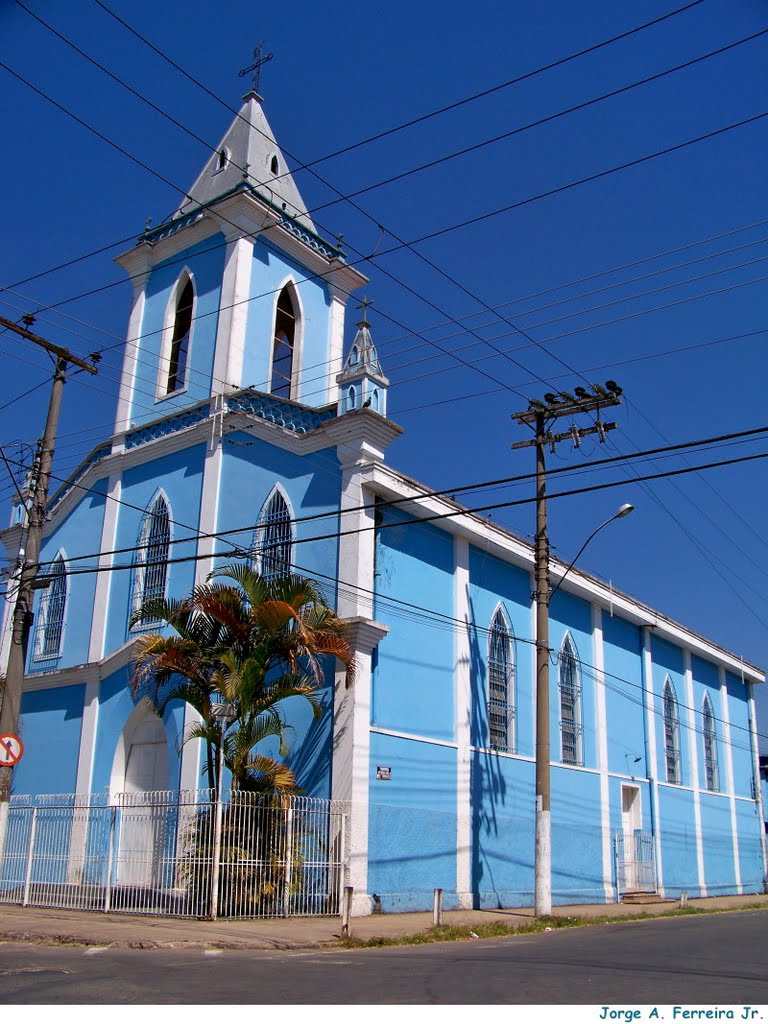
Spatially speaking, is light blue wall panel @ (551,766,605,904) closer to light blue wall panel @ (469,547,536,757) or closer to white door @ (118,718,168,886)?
light blue wall panel @ (469,547,536,757)

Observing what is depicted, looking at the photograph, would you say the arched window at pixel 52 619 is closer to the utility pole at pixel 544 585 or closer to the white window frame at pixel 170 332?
the white window frame at pixel 170 332

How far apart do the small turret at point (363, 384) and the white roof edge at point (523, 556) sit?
121cm

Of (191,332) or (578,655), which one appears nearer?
(191,332)

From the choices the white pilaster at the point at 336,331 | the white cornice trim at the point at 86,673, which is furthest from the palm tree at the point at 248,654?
the white pilaster at the point at 336,331

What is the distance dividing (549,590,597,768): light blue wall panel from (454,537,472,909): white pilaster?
4.04 m

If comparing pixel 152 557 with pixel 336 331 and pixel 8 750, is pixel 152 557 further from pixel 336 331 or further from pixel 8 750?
pixel 336 331

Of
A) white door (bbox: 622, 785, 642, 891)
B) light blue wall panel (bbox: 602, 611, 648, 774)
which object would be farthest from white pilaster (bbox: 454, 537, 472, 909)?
white door (bbox: 622, 785, 642, 891)

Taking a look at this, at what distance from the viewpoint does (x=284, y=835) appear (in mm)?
15602

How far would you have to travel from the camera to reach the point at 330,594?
18.3 m

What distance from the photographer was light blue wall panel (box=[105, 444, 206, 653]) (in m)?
20.9

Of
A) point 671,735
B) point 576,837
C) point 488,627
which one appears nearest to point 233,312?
point 488,627

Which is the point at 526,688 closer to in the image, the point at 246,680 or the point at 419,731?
the point at 419,731

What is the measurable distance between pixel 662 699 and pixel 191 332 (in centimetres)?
1734

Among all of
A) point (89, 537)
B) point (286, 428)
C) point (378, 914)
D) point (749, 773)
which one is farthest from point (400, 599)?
point (749, 773)
